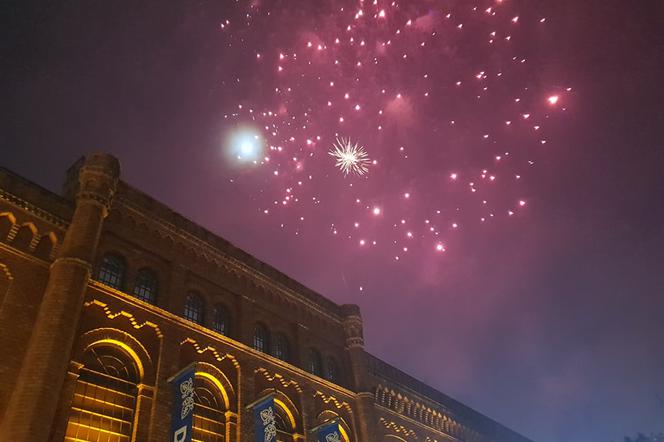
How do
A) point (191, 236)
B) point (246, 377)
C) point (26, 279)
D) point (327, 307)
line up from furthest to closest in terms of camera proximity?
1. point (327, 307)
2. point (191, 236)
3. point (246, 377)
4. point (26, 279)

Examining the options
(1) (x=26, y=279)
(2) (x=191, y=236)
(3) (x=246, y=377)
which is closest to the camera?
(1) (x=26, y=279)

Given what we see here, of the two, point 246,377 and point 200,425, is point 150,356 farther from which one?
point 246,377

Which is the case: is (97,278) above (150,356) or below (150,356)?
above

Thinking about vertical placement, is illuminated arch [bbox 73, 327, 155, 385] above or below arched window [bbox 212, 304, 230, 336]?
below

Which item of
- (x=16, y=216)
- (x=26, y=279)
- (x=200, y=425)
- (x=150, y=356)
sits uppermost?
(x=16, y=216)

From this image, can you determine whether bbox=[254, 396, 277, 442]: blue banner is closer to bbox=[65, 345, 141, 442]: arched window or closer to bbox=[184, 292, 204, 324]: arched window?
bbox=[184, 292, 204, 324]: arched window

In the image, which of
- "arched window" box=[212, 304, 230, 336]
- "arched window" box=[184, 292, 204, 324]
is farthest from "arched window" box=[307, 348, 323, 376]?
"arched window" box=[184, 292, 204, 324]

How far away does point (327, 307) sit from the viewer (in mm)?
30266

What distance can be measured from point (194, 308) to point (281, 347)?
18.2 ft

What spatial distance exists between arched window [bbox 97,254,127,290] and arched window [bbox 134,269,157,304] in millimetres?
704

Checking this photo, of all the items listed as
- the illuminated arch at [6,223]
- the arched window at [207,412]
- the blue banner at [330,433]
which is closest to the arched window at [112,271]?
the illuminated arch at [6,223]

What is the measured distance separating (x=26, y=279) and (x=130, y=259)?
4362mm

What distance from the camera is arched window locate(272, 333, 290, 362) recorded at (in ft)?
83.4

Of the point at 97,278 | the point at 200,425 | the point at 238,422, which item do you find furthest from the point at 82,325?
the point at 238,422
